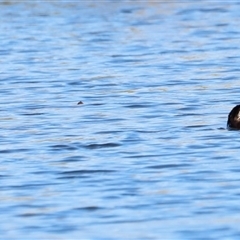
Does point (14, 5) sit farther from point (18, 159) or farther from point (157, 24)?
point (18, 159)

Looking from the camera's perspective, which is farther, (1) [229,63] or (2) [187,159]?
(1) [229,63]

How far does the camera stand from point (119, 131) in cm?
1086

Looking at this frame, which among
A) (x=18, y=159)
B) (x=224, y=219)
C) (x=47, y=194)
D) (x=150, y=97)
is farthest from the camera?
(x=150, y=97)

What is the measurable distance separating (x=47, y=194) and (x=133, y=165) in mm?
1130

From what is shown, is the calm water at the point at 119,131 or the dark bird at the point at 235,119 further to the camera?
the dark bird at the point at 235,119

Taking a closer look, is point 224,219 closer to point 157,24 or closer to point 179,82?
point 179,82

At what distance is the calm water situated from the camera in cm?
762

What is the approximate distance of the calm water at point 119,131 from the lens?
762 centimetres

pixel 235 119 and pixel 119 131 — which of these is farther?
pixel 119 131

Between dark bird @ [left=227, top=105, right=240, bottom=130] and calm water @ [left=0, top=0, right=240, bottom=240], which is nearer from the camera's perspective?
calm water @ [left=0, top=0, right=240, bottom=240]

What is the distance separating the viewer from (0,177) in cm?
890

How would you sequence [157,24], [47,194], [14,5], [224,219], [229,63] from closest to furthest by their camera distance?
[224,219] → [47,194] → [229,63] → [157,24] → [14,5]

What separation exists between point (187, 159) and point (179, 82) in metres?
5.12

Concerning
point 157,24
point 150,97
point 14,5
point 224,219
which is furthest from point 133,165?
point 14,5
